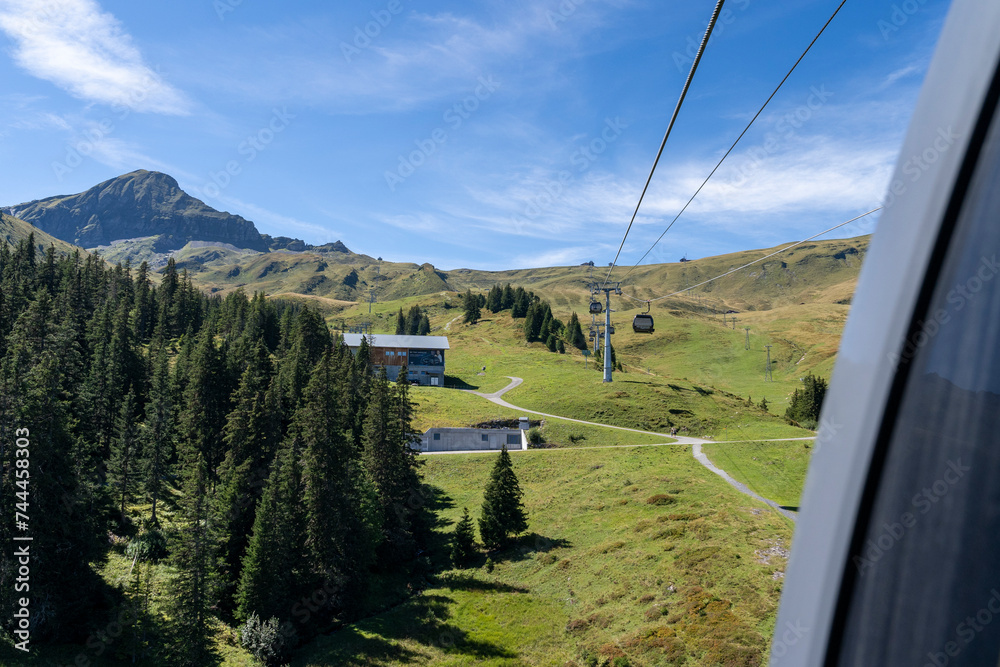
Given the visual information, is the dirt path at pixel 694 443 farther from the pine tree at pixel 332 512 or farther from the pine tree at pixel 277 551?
the pine tree at pixel 277 551

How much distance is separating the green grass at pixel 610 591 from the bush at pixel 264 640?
1.49 metres

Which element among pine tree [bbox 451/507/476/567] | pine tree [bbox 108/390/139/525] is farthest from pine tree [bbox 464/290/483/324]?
pine tree [bbox 451/507/476/567]

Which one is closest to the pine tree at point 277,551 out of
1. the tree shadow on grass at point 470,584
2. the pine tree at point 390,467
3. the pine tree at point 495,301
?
the pine tree at point 390,467

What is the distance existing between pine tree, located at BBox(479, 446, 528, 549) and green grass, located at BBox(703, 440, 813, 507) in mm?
20202

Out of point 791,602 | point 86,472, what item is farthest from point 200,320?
point 791,602

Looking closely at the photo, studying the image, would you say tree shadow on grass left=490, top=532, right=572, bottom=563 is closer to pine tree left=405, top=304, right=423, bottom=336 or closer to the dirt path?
the dirt path

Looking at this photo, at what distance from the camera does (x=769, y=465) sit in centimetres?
5153

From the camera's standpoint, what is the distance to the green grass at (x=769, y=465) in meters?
45.1

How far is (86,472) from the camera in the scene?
45344mm

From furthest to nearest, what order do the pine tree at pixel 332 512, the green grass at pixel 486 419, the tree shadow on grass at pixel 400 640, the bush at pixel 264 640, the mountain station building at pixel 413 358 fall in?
the mountain station building at pixel 413 358 → the green grass at pixel 486 419 → the pine tree at pixel 332 512 → the bush at pixel 264 640 → the tree shadow on grass at pixel 400 640

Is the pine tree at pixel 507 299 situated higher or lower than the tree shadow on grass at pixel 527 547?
higher

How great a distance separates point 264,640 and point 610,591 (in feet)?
75.2

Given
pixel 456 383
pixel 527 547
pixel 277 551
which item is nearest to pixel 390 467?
pixel 277 551

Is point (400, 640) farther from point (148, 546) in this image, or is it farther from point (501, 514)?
point (148, 546)
